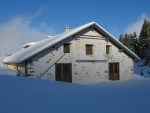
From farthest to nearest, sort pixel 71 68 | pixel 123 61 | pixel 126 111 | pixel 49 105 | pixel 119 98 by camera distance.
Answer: pixel 123 61 < pixel 71 68 < pixel 119 98 < pixel 49 105 < pixel 126 111

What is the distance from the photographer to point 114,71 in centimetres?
2252

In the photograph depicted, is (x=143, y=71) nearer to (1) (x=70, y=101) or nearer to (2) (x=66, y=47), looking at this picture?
(2) (x=66, y=47)

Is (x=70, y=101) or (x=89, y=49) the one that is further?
(x=89, y=49)

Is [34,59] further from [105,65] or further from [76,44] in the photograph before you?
[105,65]

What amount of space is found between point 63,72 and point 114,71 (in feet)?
18.4

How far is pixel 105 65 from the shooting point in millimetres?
21750

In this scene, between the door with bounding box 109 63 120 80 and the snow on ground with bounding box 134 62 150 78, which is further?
the snow on ground with bounding box 134 62 150 78

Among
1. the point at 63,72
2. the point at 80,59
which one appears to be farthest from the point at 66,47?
the point at 63,72

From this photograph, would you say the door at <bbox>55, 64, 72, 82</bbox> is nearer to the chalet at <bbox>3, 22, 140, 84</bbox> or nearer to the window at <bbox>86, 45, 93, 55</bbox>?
the chalet at <bbox>3, 22, 140, 84</bbox>

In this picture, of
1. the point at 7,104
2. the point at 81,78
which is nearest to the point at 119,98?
the point at 7,104

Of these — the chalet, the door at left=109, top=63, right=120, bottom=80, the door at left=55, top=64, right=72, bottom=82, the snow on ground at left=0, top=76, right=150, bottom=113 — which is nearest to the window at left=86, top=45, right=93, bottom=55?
the chalet

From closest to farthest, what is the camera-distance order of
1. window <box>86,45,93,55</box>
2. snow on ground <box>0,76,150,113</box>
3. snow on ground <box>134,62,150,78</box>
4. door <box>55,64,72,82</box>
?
snow on ground <box>0,76,150,113</box> < door <box>55,64,72,82</box> < window <box>86,45,93,55</box> < snow on ground <box>134,62,150,78</box>

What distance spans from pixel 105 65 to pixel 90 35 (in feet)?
10.3

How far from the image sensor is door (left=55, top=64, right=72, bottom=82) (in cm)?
1927
